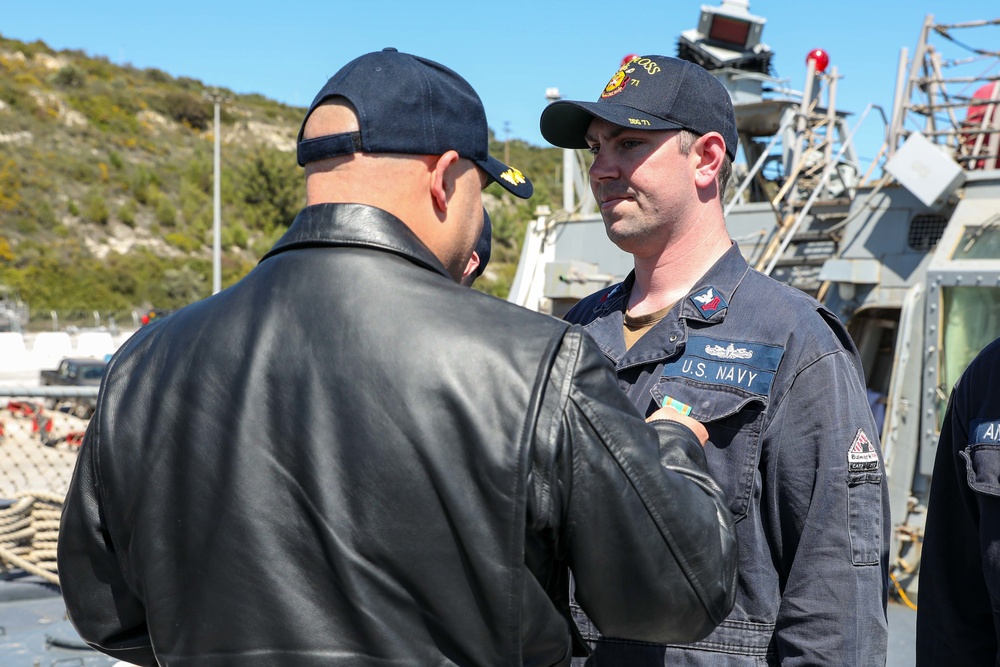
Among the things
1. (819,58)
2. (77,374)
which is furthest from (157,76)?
(819,58)

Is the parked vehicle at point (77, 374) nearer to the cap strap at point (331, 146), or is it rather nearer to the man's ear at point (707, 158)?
the man's ear at point (707, 158)

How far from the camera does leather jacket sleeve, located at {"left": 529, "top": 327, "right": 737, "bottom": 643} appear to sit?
1.23m

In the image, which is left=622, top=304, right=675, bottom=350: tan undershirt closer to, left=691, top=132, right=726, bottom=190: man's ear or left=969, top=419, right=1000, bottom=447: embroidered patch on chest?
left=691, top=132, right=726, bottom=190: man's ear

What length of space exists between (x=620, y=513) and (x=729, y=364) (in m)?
0.79

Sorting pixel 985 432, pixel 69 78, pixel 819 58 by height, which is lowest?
pixel 985 432

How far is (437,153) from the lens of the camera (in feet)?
4.49

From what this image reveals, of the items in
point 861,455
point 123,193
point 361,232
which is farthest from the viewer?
point 123,193

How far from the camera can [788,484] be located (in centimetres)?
190

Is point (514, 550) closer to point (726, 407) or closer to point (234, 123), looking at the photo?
point (726, 407)

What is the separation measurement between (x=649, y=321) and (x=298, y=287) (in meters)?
1.12

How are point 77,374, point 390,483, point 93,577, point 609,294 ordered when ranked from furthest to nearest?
point 77,374
point 609,294
point 93,577
point 390,483

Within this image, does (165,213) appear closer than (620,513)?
No

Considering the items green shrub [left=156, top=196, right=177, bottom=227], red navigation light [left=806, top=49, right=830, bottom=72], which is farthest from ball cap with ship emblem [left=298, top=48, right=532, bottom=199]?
green shrub [left=156, top=196, right=177, bottom=227]

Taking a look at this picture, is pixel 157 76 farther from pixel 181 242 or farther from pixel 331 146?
pixel 331 146
